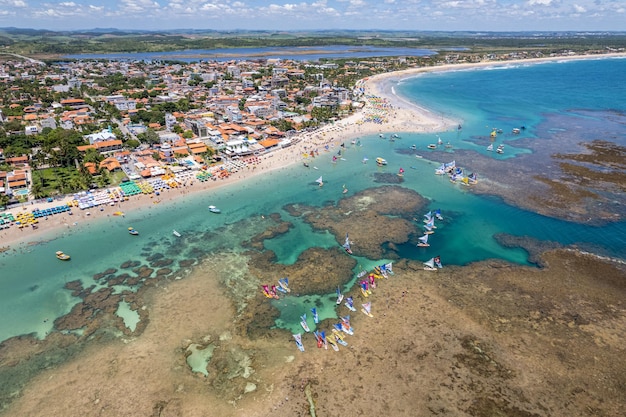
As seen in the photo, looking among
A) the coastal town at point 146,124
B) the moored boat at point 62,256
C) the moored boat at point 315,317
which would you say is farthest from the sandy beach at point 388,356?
the coastal town at point 146,124

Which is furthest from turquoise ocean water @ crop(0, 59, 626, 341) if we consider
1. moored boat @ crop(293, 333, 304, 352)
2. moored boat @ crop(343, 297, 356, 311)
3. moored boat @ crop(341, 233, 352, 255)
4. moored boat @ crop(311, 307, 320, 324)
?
moored boat @ crop(341, 233, 352, 255)

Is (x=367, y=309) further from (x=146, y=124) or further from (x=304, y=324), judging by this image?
(x=146, y=124)

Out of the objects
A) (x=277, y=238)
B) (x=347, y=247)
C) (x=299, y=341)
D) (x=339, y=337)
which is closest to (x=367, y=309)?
(x=339, y=337)

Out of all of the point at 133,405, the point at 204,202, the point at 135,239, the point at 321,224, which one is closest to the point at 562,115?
the point at 321,224

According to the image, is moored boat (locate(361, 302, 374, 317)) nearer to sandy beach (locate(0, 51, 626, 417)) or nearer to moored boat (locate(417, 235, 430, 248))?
sandy beach (locate(0, 51, 626, 417))

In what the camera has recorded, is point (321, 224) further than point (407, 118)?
No

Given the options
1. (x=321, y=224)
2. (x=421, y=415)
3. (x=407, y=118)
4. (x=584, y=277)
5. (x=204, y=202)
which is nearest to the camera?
(x=421, y=415)

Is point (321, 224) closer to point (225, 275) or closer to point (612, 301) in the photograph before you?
point (225, 275)
